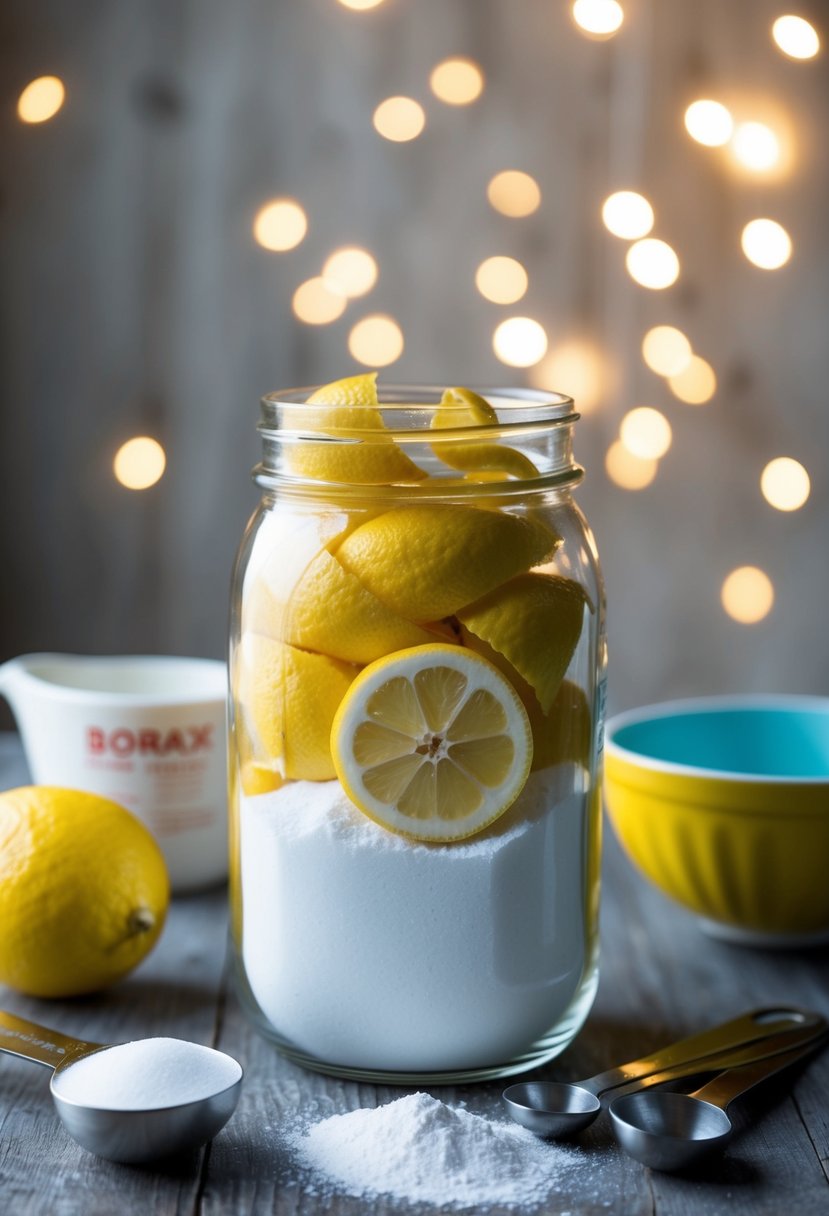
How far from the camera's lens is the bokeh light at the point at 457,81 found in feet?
4.01

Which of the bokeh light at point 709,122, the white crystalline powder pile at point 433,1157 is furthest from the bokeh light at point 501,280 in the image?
the white crystalline powder pile at point 433,1157

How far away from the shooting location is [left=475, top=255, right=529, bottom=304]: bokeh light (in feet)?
4.16

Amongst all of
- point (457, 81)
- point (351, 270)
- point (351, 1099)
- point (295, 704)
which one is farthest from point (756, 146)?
point (351, 1099)

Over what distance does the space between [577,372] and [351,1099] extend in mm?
868

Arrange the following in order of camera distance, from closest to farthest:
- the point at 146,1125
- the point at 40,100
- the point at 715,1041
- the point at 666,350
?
the point at 146,1125
the point at 715,1041
the point at 40,100
the point at 666,350

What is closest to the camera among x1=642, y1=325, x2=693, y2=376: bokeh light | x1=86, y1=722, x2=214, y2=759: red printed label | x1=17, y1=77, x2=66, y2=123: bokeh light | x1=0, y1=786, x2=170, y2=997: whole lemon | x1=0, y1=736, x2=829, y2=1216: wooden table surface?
x1=0, y1=736, x2=829, y2=1216: wooden table surface

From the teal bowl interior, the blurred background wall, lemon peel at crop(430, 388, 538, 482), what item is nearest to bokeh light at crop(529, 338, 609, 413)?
the blurred background wall

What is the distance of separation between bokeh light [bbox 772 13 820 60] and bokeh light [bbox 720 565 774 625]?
50 centimetres

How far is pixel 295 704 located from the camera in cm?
60

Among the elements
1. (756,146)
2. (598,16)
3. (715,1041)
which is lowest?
(715,1041)

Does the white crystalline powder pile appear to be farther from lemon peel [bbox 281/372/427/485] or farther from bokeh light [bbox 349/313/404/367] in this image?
bokeh light [bbox 349/313/404/367]

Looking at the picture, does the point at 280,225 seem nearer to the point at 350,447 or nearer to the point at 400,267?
the point at 400,267

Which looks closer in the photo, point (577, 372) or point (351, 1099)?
point (351, 1099)

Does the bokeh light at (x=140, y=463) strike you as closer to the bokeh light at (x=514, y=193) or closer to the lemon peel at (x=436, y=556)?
the bokeh light at (x=514, y=193)
